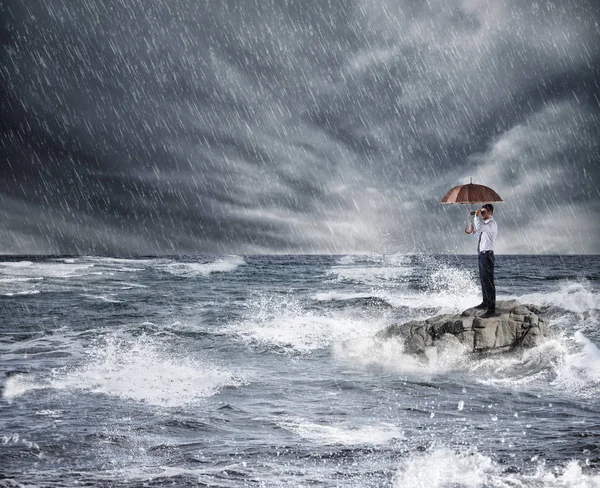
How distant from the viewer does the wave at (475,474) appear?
5.97 meters

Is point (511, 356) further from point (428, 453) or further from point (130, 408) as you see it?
point (130, 408)

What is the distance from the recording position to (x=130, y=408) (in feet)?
30.3

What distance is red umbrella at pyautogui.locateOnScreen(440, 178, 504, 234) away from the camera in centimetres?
1134

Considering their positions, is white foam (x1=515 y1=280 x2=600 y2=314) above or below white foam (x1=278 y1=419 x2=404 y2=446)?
above

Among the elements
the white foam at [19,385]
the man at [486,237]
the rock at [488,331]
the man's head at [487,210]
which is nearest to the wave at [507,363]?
the rock at [488,331]

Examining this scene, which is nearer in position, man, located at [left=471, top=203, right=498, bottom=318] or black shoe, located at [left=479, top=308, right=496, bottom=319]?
man, located at [left=471, top=203, right=498, bottom=318]

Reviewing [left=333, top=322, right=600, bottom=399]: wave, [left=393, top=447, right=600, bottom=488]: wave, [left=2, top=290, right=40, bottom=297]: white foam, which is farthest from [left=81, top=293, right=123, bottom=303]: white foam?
[left=393, top=447, right=600, bottom=488]: wave

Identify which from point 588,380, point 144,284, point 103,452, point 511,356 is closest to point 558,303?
point 511,356

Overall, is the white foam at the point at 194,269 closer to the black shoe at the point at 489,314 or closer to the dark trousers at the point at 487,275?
the black shoe at the point at 489,314

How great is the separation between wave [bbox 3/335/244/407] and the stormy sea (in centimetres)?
6

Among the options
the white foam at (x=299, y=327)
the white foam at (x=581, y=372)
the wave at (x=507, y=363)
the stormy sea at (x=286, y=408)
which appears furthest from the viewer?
the white foam at (x=299, y=327)

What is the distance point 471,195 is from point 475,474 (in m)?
6.57

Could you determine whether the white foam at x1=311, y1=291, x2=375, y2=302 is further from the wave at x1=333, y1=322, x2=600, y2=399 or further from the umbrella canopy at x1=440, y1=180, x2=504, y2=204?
the umbrella canopy at x1=440, y1=180, x2=504, y2=204

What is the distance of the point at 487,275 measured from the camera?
12.9 metres
